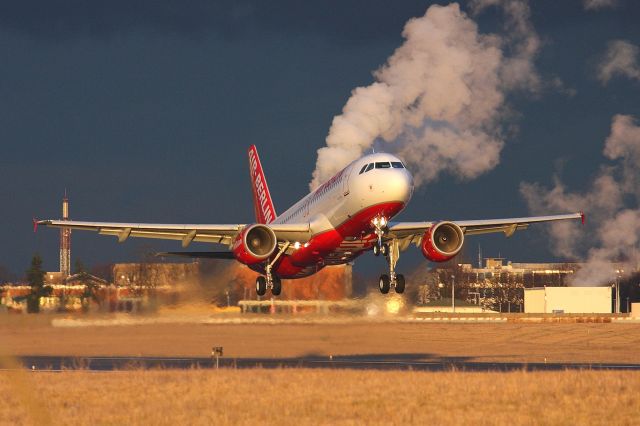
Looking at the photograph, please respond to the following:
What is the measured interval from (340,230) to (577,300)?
87.4 metres

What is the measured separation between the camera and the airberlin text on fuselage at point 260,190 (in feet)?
209

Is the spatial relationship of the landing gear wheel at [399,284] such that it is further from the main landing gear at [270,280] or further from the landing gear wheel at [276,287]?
the landing gear wheel at [276,287]

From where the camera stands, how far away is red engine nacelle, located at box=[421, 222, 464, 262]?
44.0 metres

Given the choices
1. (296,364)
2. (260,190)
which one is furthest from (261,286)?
(260,190)

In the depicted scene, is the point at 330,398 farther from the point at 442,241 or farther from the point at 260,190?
the point at 260,190

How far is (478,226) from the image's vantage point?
1932 inches

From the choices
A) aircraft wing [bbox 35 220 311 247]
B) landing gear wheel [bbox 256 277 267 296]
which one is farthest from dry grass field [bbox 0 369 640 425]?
landing gear wheel [bbox 256 277 267 296]

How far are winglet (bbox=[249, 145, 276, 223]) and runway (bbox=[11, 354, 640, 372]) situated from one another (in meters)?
12.7

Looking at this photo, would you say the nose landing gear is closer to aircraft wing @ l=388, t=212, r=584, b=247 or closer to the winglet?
aircraft wing @ l=388, t=212, r=584, b=247

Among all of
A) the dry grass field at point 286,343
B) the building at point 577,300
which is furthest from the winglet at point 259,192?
the building at point 577,300

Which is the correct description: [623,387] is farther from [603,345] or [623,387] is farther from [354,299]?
[603,345]

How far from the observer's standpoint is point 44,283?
6825 centimetres

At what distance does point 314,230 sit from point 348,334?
59.6 ft

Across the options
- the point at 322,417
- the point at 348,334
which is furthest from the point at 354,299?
the point at 322,417
